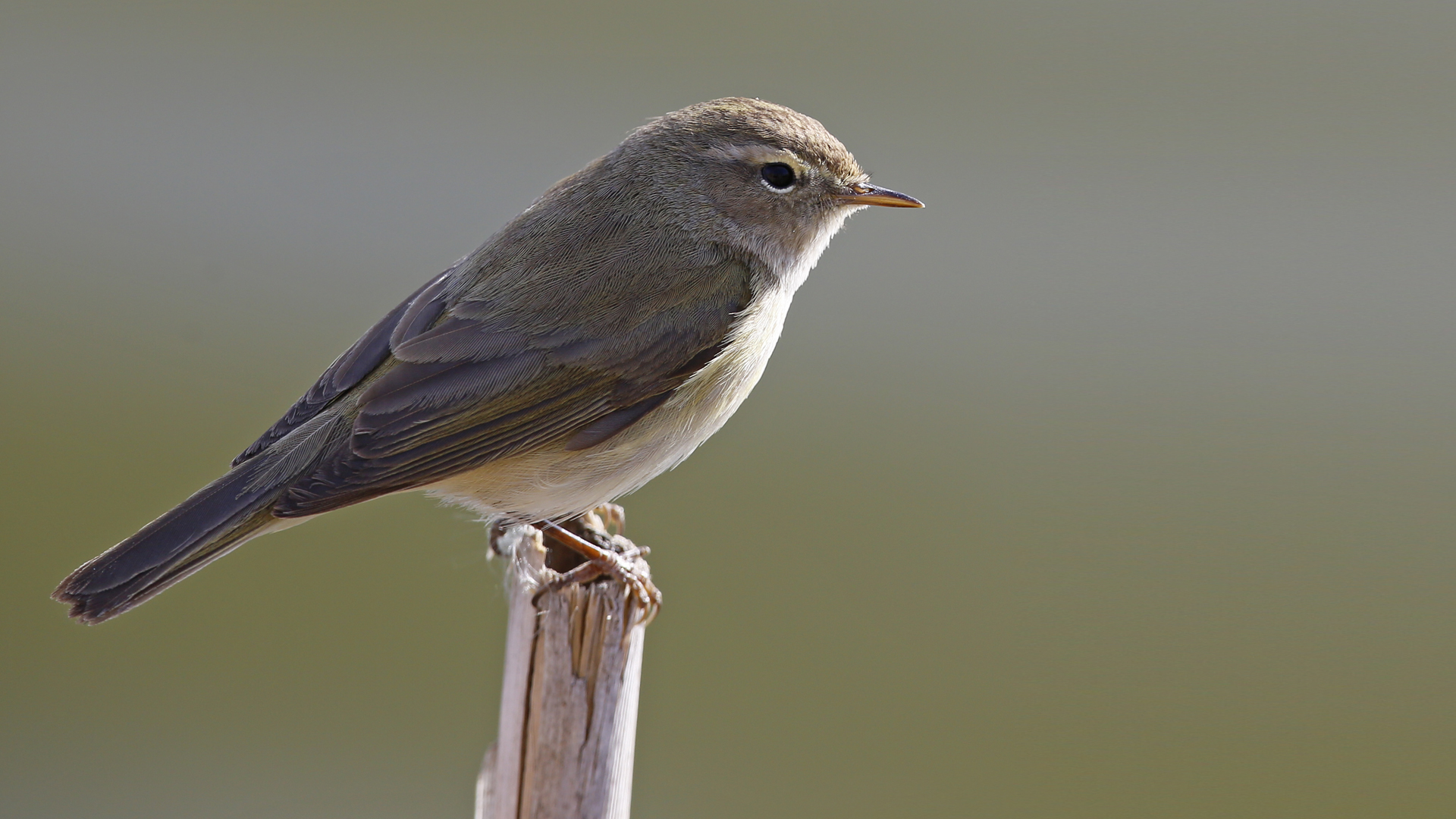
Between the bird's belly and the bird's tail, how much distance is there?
305 mm

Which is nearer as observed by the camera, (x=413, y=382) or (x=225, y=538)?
(x=225, y=538)

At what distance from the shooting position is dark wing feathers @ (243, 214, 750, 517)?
6.61 ft

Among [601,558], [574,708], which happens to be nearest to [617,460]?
[601,558]

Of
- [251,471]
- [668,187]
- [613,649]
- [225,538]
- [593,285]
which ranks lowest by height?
[613,649]

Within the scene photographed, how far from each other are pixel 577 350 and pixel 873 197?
2.33 feet

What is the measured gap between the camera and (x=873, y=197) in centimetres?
233

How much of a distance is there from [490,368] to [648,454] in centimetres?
34

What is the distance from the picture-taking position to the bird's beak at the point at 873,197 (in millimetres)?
2316

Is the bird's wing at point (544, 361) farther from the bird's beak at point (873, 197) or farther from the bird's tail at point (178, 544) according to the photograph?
the bird's beak at point (873, 197)

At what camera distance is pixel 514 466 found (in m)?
2.11

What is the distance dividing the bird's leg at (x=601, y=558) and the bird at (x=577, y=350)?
1cm

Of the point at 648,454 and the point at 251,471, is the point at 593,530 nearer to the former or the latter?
the point at 648,454

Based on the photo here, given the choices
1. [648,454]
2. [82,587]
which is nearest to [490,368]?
[648,454]

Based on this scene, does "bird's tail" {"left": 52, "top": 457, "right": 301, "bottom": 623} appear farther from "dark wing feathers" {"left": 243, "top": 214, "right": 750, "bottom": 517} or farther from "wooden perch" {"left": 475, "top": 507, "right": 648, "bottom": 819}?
"wooden perch" {"left": 475, "top": 507, "right": 648, "bottom": 819}
